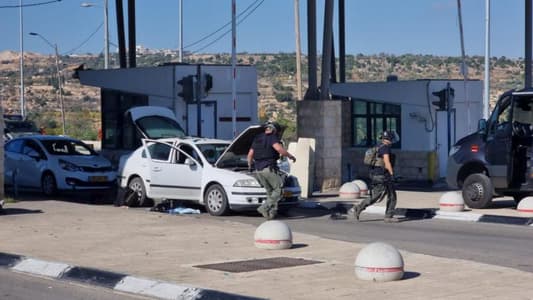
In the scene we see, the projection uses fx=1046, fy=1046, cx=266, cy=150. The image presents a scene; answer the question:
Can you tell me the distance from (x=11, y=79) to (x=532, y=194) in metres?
97.0

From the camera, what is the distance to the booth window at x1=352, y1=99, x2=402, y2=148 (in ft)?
110

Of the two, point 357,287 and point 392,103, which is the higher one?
point 392,103

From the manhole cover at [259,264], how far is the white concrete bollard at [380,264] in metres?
1.67

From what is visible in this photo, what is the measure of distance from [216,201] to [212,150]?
1.55 meters

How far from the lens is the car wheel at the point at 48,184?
25.3 meters

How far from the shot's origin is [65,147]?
86.6 ft

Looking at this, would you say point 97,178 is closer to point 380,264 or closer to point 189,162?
point 189,162

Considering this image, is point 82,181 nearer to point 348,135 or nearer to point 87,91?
point 348,135

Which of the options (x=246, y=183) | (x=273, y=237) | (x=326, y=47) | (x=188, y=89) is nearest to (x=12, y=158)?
(x=188, y=89)

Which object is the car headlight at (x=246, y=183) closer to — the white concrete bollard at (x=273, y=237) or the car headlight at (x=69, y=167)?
the white concrete bollard at (x=273, y=237)

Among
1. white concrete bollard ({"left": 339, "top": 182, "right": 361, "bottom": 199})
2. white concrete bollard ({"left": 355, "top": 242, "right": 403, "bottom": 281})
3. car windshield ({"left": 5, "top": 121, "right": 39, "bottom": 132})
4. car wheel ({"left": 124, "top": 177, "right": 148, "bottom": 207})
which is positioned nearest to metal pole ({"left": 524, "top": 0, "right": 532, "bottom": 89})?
white concrete bollard ({"left": 339, "top": 182, "right": 361, "bottom": 199})

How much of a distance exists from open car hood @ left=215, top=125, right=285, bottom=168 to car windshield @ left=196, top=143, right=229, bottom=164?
39 cm

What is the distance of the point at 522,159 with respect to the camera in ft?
70.0

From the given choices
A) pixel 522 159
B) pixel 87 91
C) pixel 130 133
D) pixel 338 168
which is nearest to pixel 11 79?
pixel 87 91
